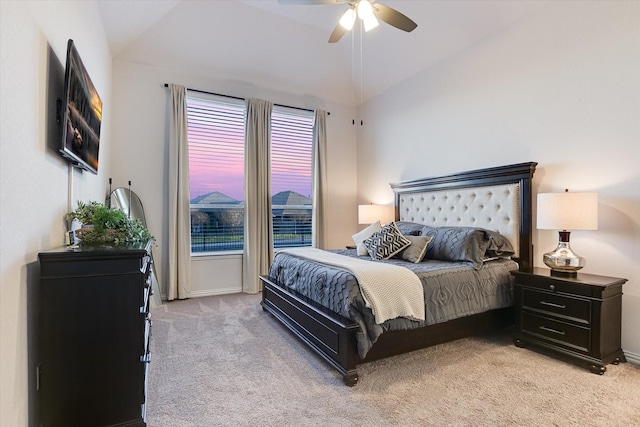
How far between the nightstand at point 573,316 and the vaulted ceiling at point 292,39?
8.68 ft

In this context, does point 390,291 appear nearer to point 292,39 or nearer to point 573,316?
point 573,316

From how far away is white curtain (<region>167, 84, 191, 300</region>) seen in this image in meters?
4.33

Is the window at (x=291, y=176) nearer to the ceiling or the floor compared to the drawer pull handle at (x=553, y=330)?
nearer to the ceiling

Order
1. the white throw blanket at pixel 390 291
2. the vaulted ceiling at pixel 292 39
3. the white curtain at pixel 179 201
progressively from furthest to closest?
the white curtain at pixel 179 201, the vaulted ceiling at pixel 292 39, the white throw blanket at pixel 390 291

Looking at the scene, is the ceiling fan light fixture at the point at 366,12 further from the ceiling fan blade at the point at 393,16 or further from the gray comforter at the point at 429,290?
the gray comforter at the point at 429,290

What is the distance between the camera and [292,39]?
488cm

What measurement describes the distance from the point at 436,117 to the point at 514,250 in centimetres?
203

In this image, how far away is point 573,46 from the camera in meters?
2.93

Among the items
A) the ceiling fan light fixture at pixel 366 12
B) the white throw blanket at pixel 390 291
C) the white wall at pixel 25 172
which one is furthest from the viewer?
the ceiling fan light fixture at pixel 366 12

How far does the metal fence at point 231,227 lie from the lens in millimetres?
4762

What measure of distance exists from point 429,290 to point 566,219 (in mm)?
1223

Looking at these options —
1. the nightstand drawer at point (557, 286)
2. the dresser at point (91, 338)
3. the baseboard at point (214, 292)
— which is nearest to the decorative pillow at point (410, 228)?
the nightstand drawer at point (557, 286)

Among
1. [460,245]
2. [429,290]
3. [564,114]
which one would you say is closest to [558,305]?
[460,245]

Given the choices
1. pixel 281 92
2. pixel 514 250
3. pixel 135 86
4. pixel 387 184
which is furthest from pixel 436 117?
pixel 135 86
